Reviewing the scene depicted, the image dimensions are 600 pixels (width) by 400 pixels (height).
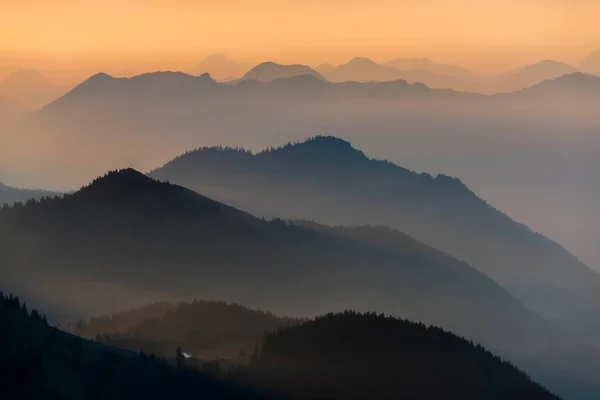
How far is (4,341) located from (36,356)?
7.85 metres

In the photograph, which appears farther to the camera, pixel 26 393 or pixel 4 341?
pixel 4 341

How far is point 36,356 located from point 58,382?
24.4 ft

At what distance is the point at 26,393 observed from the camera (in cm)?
18638

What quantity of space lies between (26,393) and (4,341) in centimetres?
1737

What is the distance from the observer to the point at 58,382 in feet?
646

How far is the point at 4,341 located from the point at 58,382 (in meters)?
15.0

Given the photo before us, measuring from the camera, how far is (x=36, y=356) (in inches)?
7795

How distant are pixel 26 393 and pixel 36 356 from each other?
42.4 ft

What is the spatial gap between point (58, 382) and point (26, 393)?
11141 millimetres

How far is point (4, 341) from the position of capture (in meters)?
199
